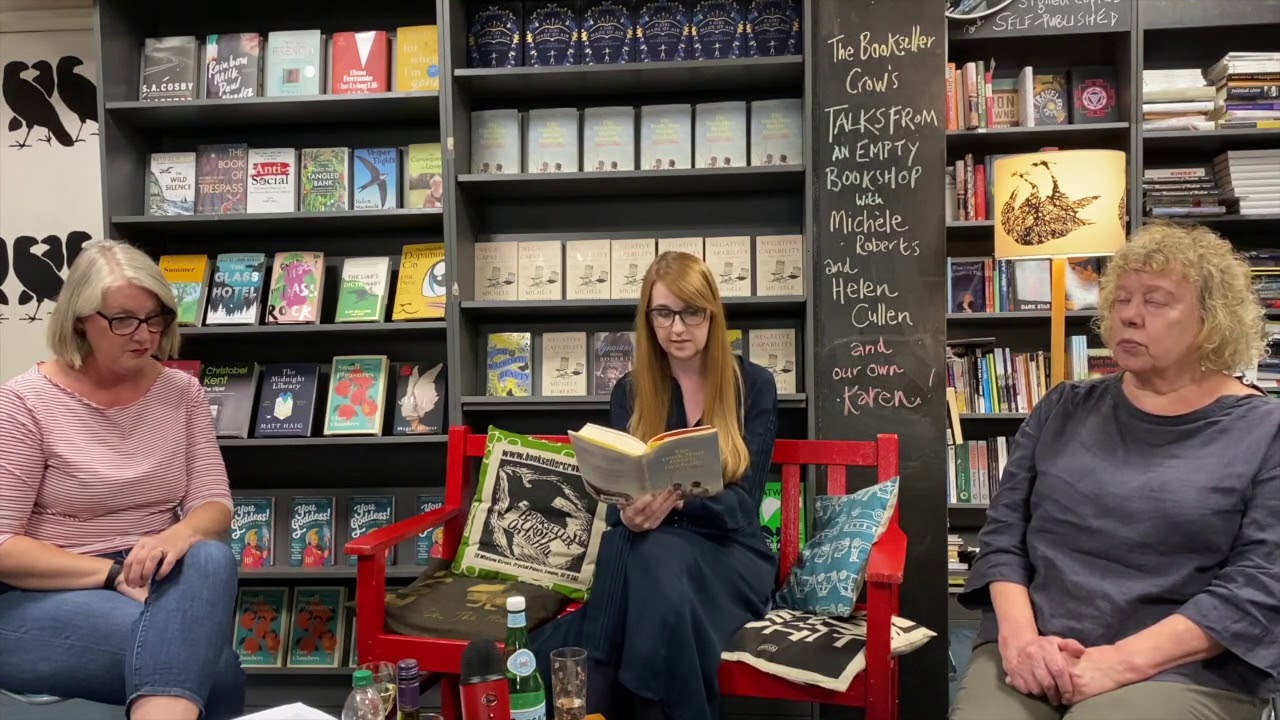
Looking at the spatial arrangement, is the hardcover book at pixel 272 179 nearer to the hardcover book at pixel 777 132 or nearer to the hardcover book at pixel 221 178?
the hardcover book at pixel 221 178

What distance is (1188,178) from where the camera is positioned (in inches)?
120

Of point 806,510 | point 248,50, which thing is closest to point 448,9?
point 248,50

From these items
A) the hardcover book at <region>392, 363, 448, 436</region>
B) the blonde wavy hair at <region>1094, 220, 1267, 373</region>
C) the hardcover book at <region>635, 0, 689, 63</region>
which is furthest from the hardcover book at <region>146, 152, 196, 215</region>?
the blonde wavy hair at <region>1094, 220, 1267, 373</region>

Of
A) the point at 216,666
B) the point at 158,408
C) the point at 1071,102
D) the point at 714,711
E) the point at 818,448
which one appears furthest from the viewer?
the point at 1071,102

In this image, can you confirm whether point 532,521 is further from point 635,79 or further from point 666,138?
point 635,79

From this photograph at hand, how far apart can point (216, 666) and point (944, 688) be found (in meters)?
1.77

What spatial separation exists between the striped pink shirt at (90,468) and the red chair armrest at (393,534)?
346 millimetres

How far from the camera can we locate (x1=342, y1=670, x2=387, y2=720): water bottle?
47.7 inches

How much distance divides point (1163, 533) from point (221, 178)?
306 centimetres

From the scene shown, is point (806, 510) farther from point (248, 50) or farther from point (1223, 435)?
point (248, 50)

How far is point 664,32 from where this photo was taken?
2830 mm

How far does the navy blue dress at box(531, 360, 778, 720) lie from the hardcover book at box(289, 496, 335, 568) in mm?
1427

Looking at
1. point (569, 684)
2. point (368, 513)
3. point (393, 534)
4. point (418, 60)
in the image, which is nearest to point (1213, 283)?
point (569, 684)

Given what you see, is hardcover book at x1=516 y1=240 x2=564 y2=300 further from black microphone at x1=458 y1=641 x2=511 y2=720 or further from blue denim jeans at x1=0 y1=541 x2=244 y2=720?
black microphone at x1=458 y1=641 x2=511 y2=720
